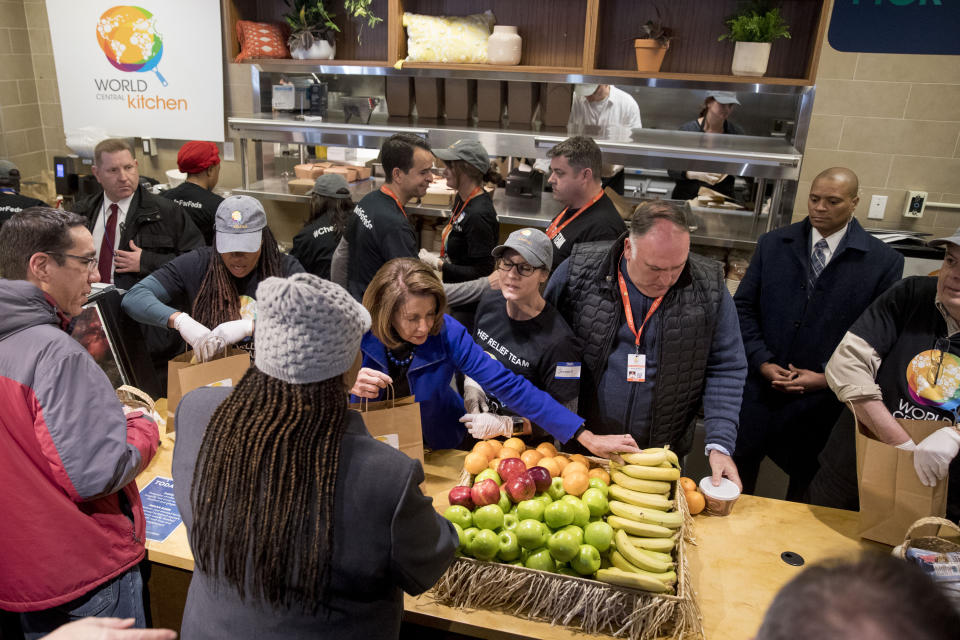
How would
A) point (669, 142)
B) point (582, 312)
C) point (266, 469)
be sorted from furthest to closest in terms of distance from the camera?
point (669, 142) → point (582, 312) → point (266, 469)

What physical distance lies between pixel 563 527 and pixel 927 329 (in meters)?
1.45

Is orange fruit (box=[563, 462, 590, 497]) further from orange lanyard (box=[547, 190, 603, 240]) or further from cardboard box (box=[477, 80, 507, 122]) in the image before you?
cardboard box (box=[477, 80, 507, 122])

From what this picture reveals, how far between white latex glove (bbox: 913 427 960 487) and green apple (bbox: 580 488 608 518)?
3.02 ft

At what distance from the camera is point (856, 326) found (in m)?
2.41

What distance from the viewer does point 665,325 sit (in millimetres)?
2467

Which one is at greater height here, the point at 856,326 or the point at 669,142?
the point at 669,142

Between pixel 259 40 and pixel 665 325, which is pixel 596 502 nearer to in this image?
pixel 665 325

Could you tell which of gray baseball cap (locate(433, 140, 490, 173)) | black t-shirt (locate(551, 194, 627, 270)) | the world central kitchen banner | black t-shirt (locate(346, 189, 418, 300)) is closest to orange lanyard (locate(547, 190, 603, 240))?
black t-shirt (locate(551, 194, 627, 270))

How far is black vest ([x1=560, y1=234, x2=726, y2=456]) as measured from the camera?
2.48 m

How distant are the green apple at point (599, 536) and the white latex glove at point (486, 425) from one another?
64 centimetres

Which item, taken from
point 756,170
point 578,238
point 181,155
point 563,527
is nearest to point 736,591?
point 563,527

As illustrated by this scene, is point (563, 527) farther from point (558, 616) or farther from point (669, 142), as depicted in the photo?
point (669, 142)

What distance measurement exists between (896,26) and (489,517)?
393 cm

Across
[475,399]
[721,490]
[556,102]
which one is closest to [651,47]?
[556,102]
